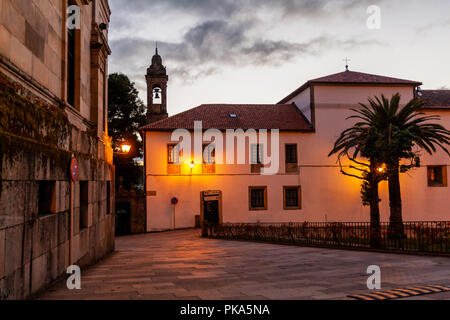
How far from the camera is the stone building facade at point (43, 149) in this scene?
552 cm

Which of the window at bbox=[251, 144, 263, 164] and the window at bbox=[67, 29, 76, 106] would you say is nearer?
the window at bbox=[67, 29, 76, 106]

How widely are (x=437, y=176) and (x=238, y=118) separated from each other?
17325 mm

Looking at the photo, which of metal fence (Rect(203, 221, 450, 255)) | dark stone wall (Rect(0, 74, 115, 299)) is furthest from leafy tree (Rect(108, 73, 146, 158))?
dark stone wall (Rect(0, 74, 115, 299))

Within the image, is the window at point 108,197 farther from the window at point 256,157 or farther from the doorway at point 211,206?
the window at point 256,157

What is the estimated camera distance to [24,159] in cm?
589

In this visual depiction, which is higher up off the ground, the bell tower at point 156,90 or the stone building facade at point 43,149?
the bell tower at point 156,90

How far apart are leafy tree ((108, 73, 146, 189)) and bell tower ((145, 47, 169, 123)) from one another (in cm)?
344

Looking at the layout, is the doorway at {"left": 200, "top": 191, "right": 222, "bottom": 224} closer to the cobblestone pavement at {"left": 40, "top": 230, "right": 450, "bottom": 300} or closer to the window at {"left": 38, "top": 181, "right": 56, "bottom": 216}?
the cobblestone pavement at {"left": 40, "top": 230, "right": 450, "bottom": 300}

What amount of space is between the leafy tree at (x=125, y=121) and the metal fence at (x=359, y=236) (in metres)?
20.0

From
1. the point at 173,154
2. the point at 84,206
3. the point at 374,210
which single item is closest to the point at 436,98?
the point at 374,210

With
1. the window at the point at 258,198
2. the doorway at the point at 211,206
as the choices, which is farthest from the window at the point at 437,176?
the doorway at the point at 211,206

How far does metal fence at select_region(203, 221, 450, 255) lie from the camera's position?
14219 mm

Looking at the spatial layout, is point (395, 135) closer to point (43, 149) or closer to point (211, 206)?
point (211, 206)
